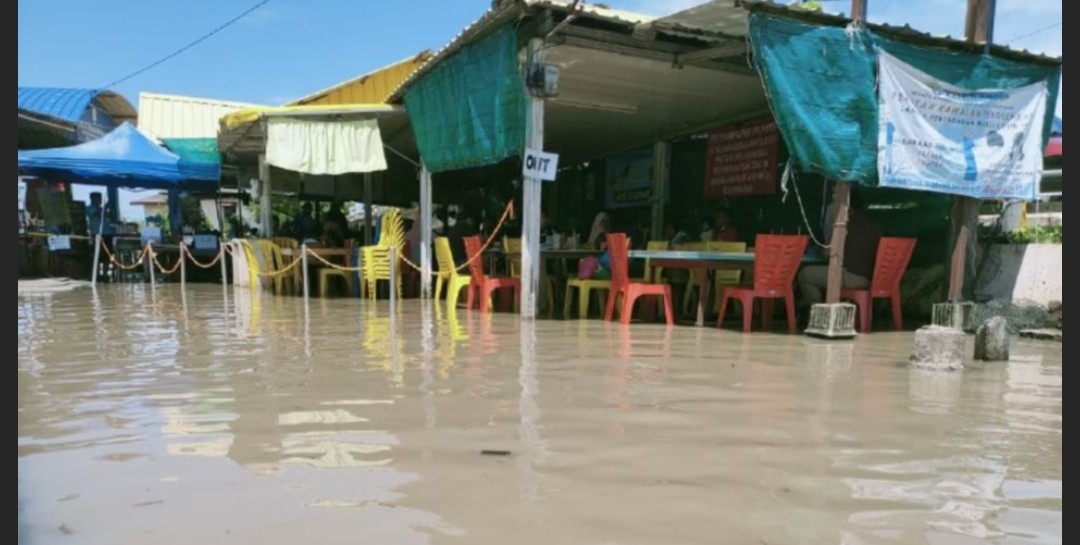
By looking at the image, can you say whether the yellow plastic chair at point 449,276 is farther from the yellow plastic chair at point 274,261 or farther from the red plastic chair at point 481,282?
the yellow plastic chair at point 274,261

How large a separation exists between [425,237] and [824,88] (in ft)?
19.8

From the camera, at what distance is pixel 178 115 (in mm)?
20156

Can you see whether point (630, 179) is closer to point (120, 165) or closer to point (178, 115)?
point (120, 165)

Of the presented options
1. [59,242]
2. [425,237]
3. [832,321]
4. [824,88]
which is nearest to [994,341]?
[832,321]

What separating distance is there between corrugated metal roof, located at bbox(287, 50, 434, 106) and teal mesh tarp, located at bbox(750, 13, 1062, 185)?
348 inches

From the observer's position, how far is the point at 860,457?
2.83 m

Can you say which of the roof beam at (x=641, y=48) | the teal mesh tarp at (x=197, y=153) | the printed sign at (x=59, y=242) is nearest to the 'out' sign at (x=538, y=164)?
the roof beam at (x=641, y=48)

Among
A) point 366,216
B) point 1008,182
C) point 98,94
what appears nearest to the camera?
point 1008,182

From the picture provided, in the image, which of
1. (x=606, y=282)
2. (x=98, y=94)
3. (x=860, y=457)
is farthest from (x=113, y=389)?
(x=98, y=94)

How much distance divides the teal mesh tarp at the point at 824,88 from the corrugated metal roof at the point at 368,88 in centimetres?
884

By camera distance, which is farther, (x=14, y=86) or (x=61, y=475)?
(x=61, y=475)

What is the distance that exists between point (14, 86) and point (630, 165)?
12456 mm

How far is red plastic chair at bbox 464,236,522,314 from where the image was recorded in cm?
832

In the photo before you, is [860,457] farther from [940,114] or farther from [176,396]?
[940,114]
